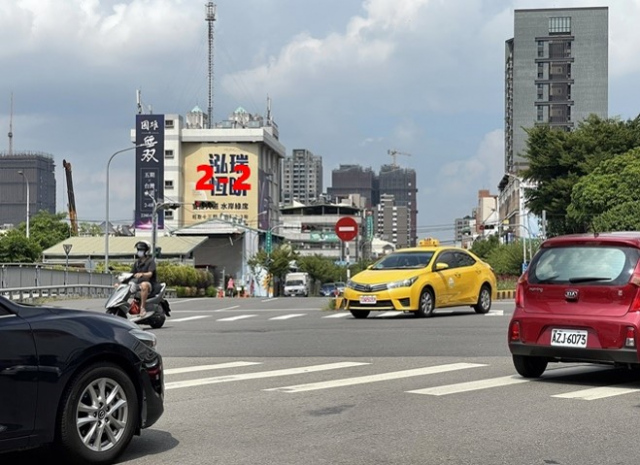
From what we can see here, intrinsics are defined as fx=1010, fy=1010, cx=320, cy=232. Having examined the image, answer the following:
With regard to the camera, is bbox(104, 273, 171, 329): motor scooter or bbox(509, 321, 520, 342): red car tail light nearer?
bbox(509, 321, 520, 342): red car tail light

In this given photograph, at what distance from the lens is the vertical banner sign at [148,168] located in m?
134

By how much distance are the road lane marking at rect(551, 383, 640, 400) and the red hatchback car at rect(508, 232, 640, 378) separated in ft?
0.94

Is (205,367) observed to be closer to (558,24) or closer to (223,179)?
(223,179)

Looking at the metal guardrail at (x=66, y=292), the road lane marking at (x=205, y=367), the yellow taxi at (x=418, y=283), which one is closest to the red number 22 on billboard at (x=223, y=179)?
the metal guardrail at (x=66, y=292)

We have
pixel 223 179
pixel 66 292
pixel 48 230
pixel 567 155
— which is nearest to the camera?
pixel 66 292

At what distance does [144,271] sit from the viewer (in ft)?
Result: 63.9

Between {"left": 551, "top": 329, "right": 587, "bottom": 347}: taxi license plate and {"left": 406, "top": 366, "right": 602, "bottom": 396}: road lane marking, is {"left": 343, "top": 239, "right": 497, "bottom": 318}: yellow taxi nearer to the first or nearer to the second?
{"left": 406, "top": 366, "right": 602, "bottom": 396}: road lane marking

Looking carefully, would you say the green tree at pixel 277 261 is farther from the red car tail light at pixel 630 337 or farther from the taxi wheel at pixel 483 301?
the red car tail light at pixel 630 337

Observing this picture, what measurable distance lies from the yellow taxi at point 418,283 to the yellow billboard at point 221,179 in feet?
371

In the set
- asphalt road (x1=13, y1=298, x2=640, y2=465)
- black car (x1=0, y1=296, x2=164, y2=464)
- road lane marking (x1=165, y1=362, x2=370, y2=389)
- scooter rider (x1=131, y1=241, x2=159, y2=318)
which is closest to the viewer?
black car (x1=0, y1=296, x2=164, y2=464)

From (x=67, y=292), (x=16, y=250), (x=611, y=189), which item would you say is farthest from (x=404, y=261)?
(x=16, y=250)

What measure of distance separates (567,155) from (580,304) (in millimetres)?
62491

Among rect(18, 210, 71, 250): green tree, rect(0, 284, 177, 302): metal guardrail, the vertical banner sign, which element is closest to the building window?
the vertical banner sign

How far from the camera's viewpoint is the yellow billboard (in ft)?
452
